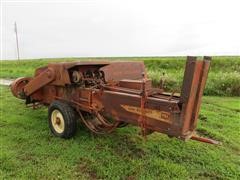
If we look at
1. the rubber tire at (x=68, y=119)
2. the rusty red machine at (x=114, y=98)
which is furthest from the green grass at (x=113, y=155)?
the rusty red machine at (x=114, y=98)

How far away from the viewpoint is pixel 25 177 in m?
4.12

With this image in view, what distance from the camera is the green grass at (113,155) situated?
4238mm

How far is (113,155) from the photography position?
15.7 feet

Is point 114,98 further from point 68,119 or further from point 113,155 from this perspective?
point 68,119

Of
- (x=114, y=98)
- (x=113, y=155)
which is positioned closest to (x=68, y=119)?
(x=113, y=155)

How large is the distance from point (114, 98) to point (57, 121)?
5.61 feet

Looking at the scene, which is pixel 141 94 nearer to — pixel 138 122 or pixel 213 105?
pixel 138 122

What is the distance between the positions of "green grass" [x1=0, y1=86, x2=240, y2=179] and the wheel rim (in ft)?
0.65

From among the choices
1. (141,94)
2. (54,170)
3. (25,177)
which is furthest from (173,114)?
(25,177)

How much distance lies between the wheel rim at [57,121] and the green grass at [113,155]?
198 millimetres

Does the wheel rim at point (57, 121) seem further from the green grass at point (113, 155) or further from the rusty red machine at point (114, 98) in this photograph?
the green grass at point (113, 155)

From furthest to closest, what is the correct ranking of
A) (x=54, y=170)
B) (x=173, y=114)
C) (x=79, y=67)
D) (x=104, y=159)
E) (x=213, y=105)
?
(x=213, y=105), (x=79, y=67), (x=104, y=159), (x=54, y=170), (x=173, y=114)

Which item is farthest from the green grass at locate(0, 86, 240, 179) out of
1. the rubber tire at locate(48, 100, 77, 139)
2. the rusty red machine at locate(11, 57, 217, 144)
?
the rusty red machine at locate(11, 57, 217, 144)

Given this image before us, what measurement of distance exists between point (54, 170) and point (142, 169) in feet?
4.23
